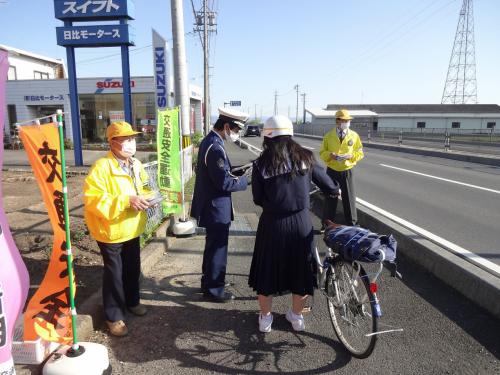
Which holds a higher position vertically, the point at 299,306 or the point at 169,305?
the point at 299,306

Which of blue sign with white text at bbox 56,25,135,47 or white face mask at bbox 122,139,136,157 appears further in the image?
blue sign with white text at bbox 56,25,135,47

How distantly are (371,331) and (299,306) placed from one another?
0.73 metres

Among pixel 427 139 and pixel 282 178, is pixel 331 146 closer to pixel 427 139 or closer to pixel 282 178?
pixel 282 178

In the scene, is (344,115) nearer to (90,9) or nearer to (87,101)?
(90,9)

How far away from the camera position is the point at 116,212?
295cm

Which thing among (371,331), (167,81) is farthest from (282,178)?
(167,81)

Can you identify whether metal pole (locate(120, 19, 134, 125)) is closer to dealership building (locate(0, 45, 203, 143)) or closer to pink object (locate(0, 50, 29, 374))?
dealership building (locate(0, 45, 203, 143))

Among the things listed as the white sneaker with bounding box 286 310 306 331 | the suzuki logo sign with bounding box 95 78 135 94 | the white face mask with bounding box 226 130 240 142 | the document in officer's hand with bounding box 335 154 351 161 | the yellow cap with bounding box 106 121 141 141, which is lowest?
the white sneaker with bounding box 286 310 306 331

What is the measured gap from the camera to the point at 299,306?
3287mm

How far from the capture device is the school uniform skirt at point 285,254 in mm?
3086

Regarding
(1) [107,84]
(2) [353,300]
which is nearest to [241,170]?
(2) [353,300]

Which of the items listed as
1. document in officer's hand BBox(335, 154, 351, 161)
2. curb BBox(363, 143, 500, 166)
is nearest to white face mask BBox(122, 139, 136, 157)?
document in officer's hand BBox(335, 154, 351, 161)

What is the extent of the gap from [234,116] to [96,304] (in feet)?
7.23

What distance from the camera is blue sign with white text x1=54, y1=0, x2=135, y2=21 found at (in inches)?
529
